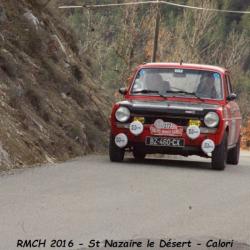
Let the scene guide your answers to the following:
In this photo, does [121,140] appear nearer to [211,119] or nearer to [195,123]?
[195,123]

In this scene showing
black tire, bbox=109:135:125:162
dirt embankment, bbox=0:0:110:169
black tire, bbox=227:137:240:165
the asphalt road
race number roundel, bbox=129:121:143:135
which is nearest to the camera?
the asphalt road

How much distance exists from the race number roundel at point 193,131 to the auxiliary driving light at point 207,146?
17 cm

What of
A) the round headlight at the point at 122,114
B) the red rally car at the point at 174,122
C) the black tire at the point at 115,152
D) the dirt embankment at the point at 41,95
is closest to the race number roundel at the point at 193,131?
the red rally car at the point at 174,122

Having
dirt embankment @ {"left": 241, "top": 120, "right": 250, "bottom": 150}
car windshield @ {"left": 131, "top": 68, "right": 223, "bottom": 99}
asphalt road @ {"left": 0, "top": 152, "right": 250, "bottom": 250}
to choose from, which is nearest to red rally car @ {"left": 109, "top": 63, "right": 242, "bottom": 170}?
car windshield @ {"left": 131, "top": 68, "right": 223, "bottom": 99}

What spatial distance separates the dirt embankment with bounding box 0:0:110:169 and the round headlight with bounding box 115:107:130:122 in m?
1.26

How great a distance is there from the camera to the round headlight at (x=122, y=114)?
560 inches

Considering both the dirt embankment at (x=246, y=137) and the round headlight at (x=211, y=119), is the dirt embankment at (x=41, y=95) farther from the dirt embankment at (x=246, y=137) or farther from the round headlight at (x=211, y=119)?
the dirt embankment at (x=246, y=137)

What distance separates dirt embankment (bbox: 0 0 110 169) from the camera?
13844mm

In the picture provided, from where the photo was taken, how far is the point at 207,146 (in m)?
14.0

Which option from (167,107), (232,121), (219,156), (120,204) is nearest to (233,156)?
(232,121)

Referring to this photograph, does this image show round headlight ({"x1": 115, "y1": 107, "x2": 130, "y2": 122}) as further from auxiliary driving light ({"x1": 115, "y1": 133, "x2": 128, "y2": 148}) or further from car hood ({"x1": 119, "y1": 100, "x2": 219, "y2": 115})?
auxiliary driving light ({"x1": 115, "y1": 133, "x2": 128, "y2": 148})

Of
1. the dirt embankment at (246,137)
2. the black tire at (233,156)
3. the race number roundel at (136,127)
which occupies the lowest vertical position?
the dirt embankment at (246,137)

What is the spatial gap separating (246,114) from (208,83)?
2613 inches

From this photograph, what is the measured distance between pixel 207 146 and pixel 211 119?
45cm
